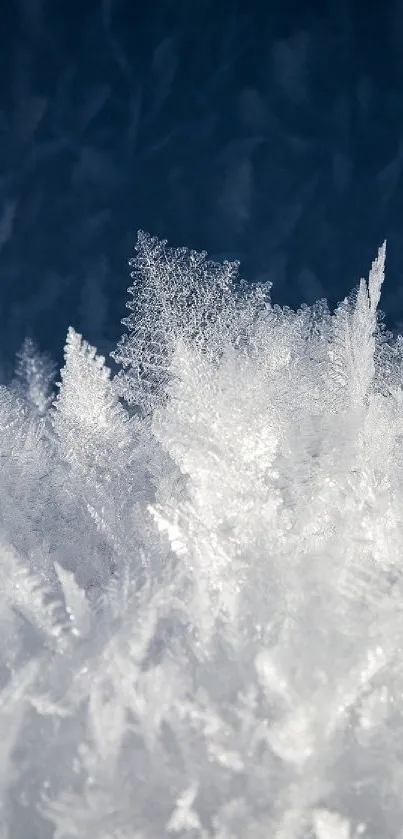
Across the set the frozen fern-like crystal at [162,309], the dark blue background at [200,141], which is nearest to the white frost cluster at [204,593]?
the frozen fern-like crystal at [162,309]

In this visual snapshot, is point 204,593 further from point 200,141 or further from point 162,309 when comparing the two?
point 200,141

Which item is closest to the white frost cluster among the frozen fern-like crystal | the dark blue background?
the frozen fern-like crystal

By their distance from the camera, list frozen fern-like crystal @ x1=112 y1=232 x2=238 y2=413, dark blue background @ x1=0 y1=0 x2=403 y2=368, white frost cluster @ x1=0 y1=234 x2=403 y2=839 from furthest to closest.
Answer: dark blue background @ x1=0 y1=0 x2=403 y2=368
frozen fern-like crystal @ x1=112 y1=232 x2=238 y2=413
white frost cluster @ x1=0 y1=234 x2=403 y2=839

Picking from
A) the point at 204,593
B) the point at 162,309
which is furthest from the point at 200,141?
the point at 204,593

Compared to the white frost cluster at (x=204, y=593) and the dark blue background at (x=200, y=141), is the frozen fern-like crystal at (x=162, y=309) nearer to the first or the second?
the white frost cluster at (x=204, y=593)

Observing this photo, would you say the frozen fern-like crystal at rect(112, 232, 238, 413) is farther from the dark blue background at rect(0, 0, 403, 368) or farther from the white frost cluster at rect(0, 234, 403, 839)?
the dark blue background at rect(0, 0, 403, 368)
